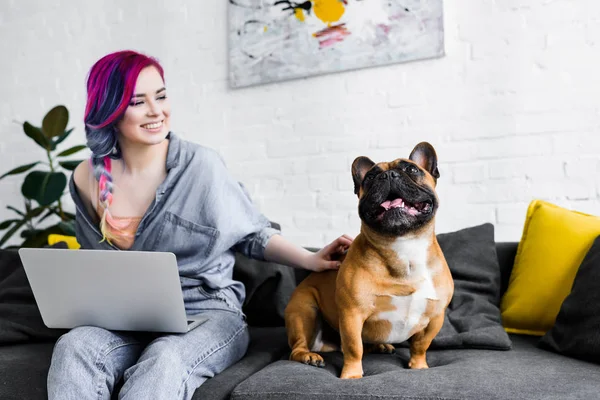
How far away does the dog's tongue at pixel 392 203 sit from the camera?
4.50ft

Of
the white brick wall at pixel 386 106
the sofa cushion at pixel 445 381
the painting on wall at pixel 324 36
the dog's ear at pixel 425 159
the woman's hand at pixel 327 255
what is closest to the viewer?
the sofa cushion at pixel 445 381

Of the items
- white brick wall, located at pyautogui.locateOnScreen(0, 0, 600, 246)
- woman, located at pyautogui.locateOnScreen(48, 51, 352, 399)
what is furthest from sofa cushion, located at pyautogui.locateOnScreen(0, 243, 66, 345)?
white brick wall, located at pyautogui.locateOnScreen(0, 0, 600, 246)

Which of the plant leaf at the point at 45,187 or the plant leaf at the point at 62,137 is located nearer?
the plant leaf at the point at 45,187

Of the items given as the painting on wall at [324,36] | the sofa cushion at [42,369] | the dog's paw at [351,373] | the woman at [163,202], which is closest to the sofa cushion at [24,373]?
the sofa cushion at [42,369]

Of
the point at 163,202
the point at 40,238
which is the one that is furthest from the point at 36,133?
the point at 163,202

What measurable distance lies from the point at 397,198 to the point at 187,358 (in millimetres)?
638

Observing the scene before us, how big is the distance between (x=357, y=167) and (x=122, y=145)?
78 cm

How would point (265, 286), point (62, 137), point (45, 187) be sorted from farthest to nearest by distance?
point (62, 137)
point (45, 187)
point (265, 286)

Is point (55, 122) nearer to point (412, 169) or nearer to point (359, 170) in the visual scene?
point (359, 170)

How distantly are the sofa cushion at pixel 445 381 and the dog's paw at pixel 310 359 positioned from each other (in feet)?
0.07

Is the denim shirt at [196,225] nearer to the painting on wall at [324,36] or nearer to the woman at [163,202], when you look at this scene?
the woman at [163,202]

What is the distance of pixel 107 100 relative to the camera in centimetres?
170

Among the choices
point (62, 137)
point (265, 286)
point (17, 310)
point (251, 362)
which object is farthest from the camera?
point (62, 137)

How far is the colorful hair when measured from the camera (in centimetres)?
169
